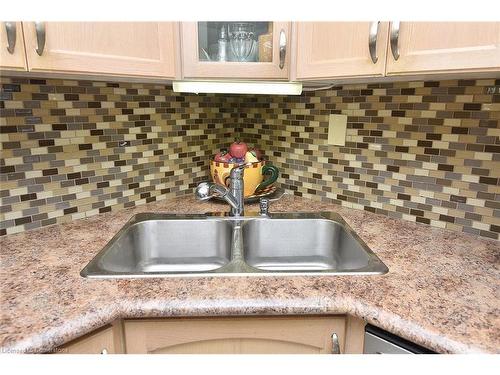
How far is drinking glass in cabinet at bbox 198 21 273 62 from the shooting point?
3.39 feet

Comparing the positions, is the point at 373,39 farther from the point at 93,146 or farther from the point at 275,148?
the point at 93,146

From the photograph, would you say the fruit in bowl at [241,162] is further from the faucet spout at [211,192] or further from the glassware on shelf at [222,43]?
the glassware on shelf at [222,43]

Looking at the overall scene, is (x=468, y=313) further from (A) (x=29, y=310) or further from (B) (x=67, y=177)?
(B) (x=67, y=177)

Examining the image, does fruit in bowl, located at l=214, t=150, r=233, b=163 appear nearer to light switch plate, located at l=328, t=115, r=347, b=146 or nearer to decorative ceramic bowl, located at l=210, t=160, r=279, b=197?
decorative ceramic bowl, located at l=210, t=160, r=279, b=197

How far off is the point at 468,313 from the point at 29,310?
2.91 feet

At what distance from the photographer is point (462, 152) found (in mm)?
1010

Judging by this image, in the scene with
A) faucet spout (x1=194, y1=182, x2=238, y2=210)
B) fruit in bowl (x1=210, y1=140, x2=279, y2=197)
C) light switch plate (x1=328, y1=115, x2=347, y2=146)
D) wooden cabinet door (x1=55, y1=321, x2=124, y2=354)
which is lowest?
wooden cabinet door (x1=55, y1=321, x2=124, y2=354)

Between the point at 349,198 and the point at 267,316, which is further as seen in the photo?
the point at 349,198

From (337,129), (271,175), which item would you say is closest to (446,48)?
(337,129)

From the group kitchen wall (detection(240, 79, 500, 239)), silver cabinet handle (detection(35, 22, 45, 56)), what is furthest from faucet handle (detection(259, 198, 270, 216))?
silver cabinet handle (detection(35, 22, 45, 56))

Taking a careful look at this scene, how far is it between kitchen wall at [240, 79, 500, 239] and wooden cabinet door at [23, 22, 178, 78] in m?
0.62

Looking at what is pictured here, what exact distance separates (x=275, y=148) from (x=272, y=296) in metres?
0.92
